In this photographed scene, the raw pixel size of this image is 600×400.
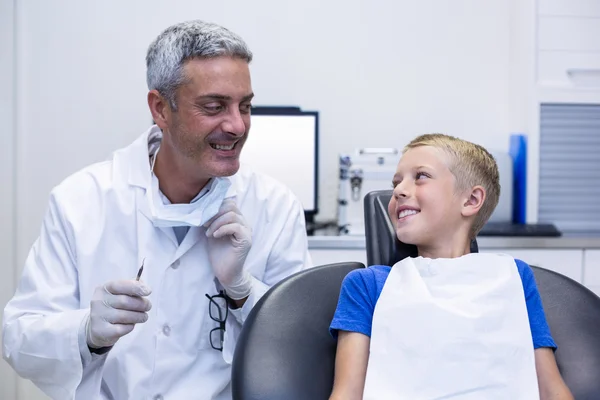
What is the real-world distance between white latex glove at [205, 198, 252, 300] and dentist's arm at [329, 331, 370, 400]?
0.28 metres

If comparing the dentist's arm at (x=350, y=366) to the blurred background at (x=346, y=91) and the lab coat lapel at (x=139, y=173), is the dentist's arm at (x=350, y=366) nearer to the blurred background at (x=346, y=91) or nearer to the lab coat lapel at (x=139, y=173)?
the lab coat lapel at (x=139, y=173)

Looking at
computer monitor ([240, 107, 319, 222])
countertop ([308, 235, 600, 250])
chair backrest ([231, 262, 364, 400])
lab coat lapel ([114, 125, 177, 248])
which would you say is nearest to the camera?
chair backrest ([231, 262, 364, 400])

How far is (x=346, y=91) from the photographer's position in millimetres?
2959

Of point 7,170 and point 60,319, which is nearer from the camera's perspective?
point 60,319

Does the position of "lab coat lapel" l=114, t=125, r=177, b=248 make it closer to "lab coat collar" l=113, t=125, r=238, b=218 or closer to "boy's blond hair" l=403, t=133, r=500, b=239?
"lab coat collar" l=113, t=125, r=238, b=218

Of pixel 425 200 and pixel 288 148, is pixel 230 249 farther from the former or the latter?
pixel 288 148

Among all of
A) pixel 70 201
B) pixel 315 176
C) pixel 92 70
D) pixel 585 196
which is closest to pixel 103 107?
pixel 92 70

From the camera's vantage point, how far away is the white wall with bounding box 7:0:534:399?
9.40ft

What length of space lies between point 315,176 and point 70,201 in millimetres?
1458

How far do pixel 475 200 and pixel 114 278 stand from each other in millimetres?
771

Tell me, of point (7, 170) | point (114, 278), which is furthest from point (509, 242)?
point (7, 170)

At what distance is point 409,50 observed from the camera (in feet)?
9.78

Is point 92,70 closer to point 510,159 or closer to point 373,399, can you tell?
point 510,159

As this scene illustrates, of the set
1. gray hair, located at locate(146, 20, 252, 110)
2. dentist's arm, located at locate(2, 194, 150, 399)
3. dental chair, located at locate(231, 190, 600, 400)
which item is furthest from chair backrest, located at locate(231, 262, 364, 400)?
gray hair, located at locate(146, 20, 252, 110)
